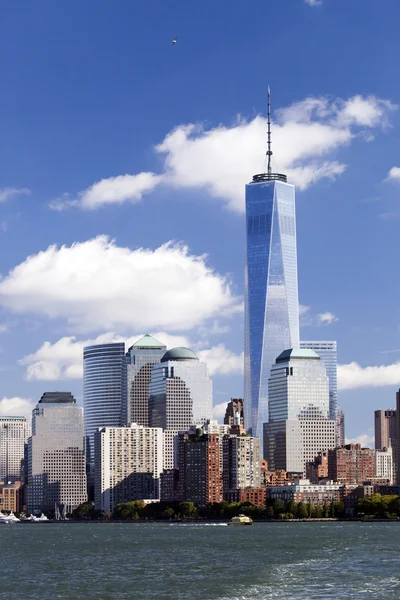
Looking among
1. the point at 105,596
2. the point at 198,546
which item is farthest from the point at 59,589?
the point at 198,546

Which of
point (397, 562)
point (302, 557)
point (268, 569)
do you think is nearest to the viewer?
point (268, 569)

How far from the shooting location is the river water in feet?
292

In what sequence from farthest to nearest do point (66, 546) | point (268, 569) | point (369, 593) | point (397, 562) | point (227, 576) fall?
point (66, 546), point (397, 562), point (268, 569), point (227, 576), point (369, 593)

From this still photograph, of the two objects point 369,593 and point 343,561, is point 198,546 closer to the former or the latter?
point 343,561

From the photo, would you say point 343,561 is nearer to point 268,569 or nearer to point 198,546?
point 268,569

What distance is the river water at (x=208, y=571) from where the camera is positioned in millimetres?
89125

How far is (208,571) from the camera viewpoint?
353 ft

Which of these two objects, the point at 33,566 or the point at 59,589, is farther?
the point at 33,566

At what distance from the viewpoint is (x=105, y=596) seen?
291 ft

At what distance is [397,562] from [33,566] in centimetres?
3457

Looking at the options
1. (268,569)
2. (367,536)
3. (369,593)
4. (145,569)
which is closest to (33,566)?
(145,569)

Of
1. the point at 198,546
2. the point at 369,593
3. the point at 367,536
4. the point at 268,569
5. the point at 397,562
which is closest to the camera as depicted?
the point at 369,593

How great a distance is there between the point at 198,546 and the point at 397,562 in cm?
4223

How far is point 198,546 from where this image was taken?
154 meters
